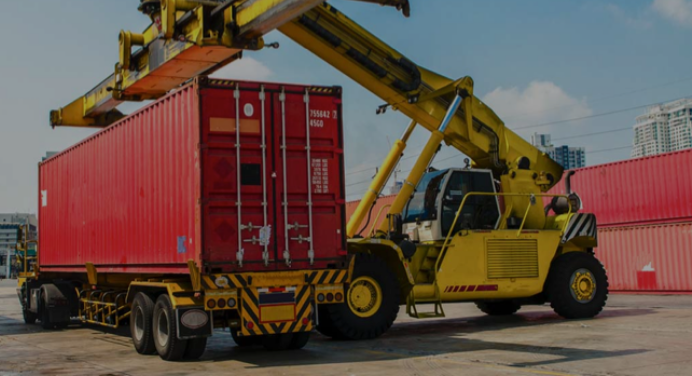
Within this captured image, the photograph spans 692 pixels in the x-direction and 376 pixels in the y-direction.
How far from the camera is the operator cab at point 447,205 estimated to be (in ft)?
44.6

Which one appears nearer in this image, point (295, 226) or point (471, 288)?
point (295, 226)

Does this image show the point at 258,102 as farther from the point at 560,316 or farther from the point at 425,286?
the point at 560,316

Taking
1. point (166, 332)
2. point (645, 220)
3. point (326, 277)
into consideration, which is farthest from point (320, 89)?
point (645, 220)

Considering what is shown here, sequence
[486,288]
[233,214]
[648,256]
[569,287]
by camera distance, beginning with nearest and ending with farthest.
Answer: [233,214], [486,288], [569,287], [648,256]

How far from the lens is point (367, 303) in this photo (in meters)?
11.9

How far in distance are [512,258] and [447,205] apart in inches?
62.6

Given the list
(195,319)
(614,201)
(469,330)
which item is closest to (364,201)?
(469,330)

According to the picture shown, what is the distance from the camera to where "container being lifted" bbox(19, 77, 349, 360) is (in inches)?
376

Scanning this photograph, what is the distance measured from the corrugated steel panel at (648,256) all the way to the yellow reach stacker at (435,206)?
1043 cm

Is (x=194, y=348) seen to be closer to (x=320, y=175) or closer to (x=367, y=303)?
(x=320, y=175)

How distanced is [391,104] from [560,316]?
5561 millimetres

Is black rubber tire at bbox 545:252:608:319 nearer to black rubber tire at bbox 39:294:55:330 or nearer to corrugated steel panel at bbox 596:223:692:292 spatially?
→ corrugated steel panel at bbox 596:223:692:292

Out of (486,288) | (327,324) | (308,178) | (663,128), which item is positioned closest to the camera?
(308,178)

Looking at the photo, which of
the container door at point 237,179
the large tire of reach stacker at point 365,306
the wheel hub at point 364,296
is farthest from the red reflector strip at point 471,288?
the container door at point 237,179
